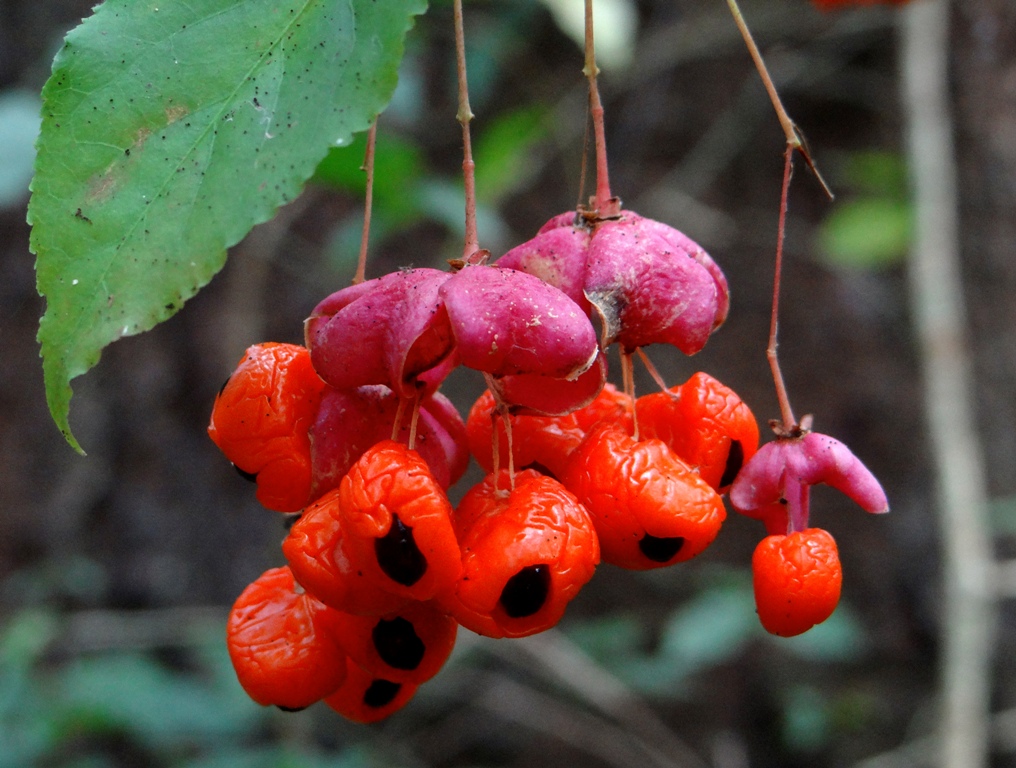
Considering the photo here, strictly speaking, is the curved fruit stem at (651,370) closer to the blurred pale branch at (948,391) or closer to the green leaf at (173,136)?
the green leaf at (173,136)

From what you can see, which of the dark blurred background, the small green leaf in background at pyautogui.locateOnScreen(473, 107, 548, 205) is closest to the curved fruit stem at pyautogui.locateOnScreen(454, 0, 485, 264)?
the small green leaf in background at pyautogui.locateOnScreen(473, 107, 548, 205)

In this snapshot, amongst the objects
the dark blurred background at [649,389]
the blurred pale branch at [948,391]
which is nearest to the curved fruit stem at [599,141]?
the dark blurred background at [649,389]

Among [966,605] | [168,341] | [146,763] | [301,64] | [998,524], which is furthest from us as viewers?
[168,341]

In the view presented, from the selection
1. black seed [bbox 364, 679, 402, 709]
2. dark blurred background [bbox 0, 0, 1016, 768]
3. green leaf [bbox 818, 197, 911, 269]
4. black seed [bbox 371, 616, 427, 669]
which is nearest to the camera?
black seed [bbox 371, 616, 427, 669]

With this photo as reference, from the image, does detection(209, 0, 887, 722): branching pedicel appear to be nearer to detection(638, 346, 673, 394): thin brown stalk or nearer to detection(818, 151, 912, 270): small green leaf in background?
detection(638, 346, 673, 394): thin brown stalk

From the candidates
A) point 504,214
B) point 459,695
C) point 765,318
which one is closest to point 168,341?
point 504,214

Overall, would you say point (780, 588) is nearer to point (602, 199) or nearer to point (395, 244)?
point (602, 199)
